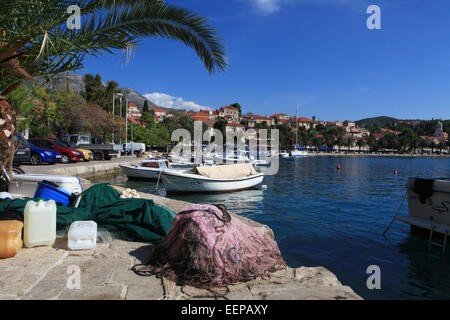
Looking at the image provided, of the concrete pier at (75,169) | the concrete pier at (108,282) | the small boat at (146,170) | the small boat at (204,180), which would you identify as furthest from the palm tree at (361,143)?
A: the concrete pier at (108,282)

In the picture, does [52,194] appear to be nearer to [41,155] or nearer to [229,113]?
[41,155]

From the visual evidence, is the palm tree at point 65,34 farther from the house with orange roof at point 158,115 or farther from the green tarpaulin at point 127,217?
the house with orange roof at point 158,115

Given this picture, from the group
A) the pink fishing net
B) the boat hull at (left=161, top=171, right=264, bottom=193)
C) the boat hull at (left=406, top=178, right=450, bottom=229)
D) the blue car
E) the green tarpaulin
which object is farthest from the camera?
the blue car

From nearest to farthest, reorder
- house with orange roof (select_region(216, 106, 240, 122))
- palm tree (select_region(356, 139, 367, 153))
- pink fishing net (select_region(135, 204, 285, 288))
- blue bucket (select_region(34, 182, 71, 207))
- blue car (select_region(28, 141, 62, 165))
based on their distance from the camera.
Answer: pink fishing net (select_region(135, 204, 285, 288))
blue bucket (select_region(34, 182, 71, 207))
blue car (select_region(28, 141, 62, 165))
house with orange roof (select_region(216, 106, 240, 122))
palm tree (select_region(356, 139, 367, 153))

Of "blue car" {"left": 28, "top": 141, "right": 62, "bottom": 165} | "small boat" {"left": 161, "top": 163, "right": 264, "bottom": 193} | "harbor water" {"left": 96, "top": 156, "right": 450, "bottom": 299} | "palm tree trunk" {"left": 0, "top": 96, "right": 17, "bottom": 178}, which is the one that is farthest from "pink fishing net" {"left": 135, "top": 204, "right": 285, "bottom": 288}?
"blue car" {"left": 28, "top": 141, "right": 62, "bottom": 165}

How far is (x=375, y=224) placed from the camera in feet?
36.0

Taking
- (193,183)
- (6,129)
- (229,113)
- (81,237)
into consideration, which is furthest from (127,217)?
(229,113)

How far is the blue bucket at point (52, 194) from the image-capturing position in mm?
5859

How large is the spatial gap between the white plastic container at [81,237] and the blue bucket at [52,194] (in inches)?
77.0

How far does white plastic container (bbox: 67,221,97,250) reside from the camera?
4.18 meters

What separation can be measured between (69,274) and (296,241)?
6.40 m

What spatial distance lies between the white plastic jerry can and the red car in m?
21.4

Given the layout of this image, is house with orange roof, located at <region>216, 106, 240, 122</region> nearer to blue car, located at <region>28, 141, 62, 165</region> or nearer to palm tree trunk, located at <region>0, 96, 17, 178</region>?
blue car, located at <region>28, 141, 62, 165</region>
